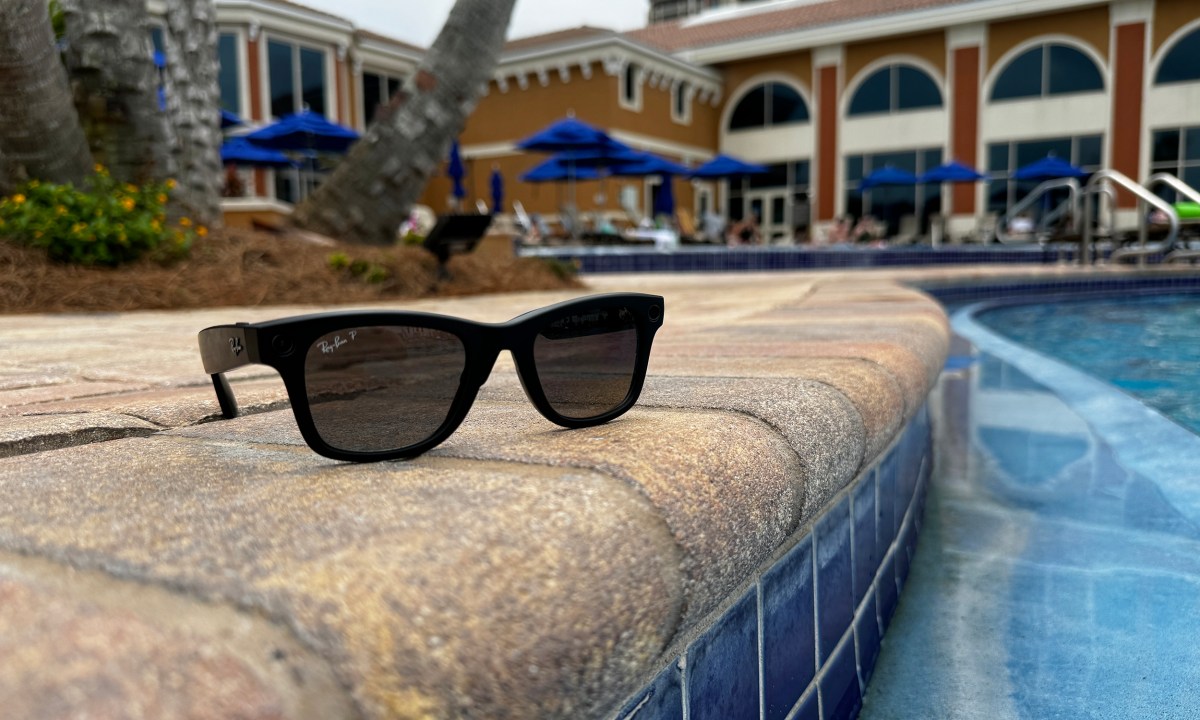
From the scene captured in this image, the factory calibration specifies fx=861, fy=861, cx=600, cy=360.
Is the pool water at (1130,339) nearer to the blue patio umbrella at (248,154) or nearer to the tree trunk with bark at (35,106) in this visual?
the tree trunk with bark at (35,106)

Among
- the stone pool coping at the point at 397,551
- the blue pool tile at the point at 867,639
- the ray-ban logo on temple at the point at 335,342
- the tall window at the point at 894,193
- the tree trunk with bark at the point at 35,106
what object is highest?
the tall window at the point at 894,193

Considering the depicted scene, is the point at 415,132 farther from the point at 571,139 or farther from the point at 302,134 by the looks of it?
the point at 302,134

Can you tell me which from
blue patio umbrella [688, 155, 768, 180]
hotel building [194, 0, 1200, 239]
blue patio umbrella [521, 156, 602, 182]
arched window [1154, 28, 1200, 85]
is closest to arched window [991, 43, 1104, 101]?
hotel building [194, 0, 1200, 239]

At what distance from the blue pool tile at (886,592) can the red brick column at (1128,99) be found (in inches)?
896

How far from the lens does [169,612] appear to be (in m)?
0.50

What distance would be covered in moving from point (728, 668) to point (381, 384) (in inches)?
19.4

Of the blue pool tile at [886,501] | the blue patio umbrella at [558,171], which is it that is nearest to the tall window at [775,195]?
the blue patio umbrella at [558,171]

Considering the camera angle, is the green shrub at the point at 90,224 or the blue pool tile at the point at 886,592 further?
the green shrub at the point at 90,224

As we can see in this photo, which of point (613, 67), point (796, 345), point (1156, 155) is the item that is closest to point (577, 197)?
point (613, 67)

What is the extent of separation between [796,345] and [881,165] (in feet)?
75.8

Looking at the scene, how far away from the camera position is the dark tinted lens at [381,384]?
86 centimetres

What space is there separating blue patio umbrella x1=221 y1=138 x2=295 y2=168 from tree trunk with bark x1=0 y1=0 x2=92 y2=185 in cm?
1122

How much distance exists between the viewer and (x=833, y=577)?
1347mm

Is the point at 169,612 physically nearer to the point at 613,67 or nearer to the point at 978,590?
the point at 978,590
